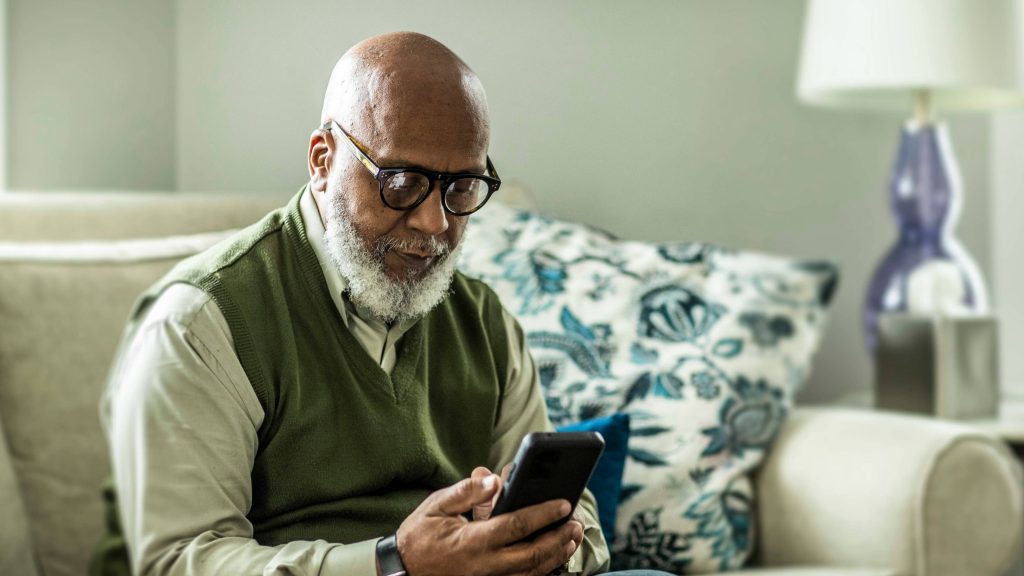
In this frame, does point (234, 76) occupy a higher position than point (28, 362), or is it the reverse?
point (234, 76)

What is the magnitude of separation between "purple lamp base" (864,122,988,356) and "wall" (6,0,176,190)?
1251 mm

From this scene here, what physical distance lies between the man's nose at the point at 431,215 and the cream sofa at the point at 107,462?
360 mm

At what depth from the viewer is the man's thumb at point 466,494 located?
83 centimetres

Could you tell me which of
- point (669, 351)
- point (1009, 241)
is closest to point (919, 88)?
point (1009, 241)

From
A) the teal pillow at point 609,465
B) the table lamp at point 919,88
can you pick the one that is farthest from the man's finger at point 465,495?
the table lamp at point 919,88

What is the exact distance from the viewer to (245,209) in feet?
4.38

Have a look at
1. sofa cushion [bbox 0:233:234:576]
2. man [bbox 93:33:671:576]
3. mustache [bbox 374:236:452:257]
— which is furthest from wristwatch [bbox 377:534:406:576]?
sofa cushion [bbox 0:233:234:576]

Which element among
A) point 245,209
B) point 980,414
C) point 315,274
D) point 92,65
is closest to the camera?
point 315,274

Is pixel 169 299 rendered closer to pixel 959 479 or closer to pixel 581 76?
pixel 581 76

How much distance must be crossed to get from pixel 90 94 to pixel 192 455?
744mm

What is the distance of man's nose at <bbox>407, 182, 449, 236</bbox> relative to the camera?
900mm

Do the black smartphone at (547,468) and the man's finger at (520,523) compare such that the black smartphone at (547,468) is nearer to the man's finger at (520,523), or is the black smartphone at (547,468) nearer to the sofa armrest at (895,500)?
the man's finger at (520,523)

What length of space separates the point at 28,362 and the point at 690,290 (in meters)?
0.83

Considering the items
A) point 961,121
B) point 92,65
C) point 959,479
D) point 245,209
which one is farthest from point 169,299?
point 961,121
